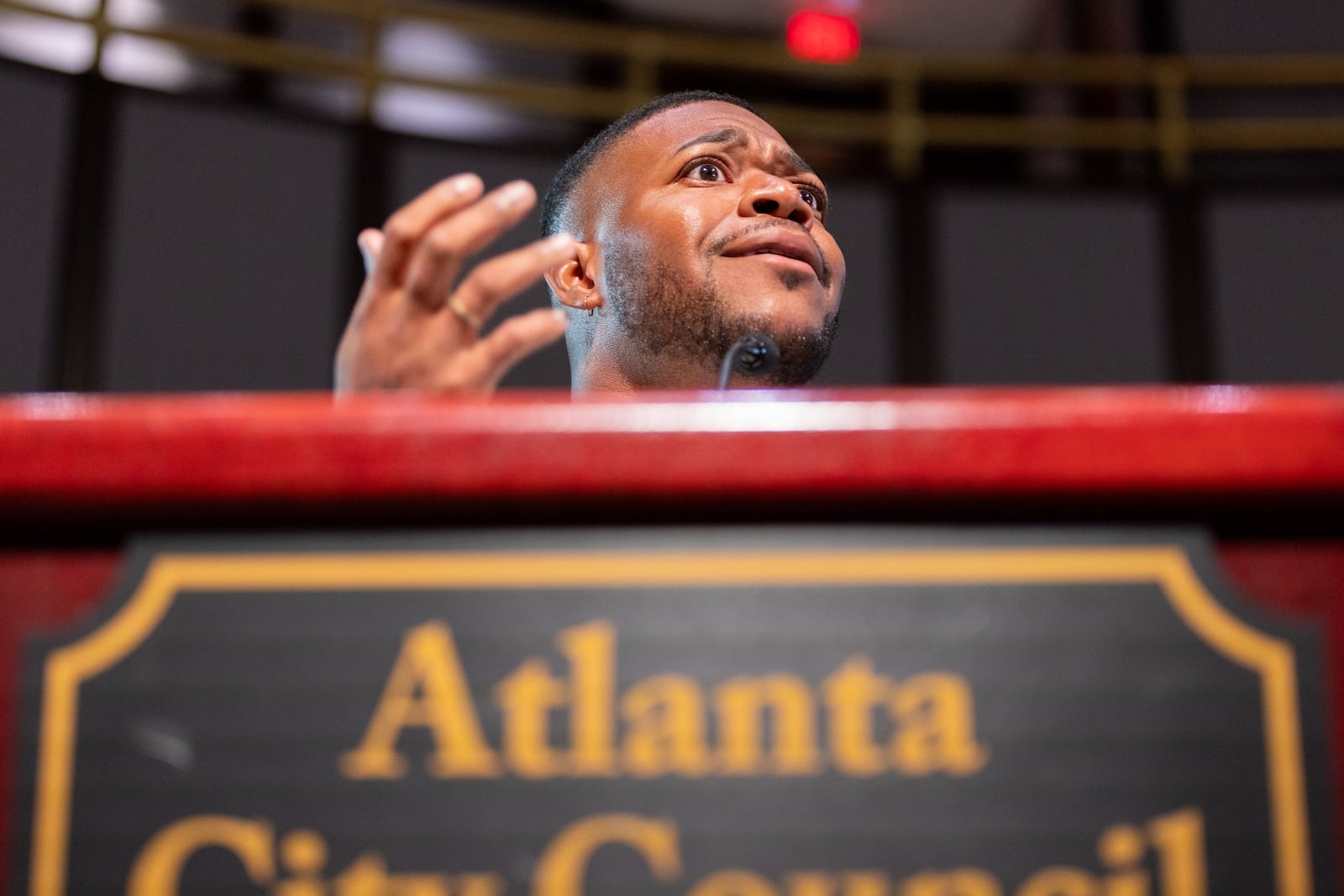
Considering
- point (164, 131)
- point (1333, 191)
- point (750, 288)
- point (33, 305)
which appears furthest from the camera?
point (1333, 191)

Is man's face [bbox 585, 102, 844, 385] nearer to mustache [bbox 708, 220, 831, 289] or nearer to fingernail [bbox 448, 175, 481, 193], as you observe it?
mustache [bbox 708, 220, 831, 289]

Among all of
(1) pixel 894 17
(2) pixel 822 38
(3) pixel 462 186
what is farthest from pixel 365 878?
(1) pixel 894 17

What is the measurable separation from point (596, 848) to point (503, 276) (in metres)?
0.31

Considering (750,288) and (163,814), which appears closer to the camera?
(163,814)

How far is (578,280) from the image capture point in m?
1.54

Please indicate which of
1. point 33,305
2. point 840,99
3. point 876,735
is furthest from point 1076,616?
point 840,99

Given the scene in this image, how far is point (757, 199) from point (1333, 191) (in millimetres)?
3019

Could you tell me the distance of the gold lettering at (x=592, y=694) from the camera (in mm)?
417

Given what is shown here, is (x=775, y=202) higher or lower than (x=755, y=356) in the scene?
higher

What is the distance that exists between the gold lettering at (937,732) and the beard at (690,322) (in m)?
0.93

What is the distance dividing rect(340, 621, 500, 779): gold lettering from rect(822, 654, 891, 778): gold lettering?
0.11 metres

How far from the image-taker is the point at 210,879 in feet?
1.34

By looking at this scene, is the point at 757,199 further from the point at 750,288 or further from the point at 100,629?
the point at 100,629

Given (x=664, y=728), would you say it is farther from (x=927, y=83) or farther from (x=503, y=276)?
(x=927, y=83)
